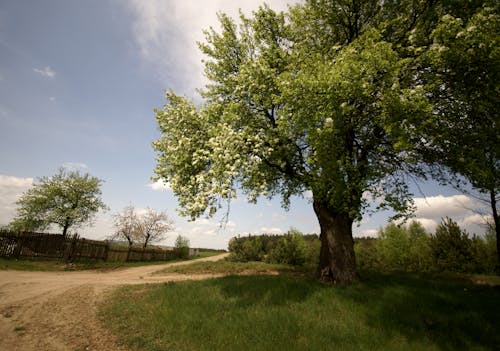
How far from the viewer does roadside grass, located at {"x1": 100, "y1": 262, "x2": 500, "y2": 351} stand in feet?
22.9

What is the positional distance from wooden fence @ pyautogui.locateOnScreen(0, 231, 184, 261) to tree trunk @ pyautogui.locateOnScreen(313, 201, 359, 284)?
2644 centimetres

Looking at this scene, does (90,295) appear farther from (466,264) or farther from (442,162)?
(466,264)

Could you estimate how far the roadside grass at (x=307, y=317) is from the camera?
6965mm

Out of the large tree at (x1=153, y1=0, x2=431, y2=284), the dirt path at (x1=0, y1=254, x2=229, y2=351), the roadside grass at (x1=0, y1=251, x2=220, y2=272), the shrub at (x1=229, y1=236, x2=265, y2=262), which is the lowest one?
the dirt path at (x1=0, y1=254, x2=229, y2=351)

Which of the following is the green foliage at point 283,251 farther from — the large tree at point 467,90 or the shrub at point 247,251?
the large tree at point 467,90

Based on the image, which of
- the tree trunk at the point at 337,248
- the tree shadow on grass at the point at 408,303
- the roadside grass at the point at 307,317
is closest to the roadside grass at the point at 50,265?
the roadside grass at the point at 307,317

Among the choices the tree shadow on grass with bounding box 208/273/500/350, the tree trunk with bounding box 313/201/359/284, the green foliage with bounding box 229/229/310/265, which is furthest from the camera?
the green foliage with bounding box 229/229/310/265

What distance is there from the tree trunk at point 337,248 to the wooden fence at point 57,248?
26436 mm

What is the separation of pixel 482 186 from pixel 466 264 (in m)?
12.9

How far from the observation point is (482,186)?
35.6 feet

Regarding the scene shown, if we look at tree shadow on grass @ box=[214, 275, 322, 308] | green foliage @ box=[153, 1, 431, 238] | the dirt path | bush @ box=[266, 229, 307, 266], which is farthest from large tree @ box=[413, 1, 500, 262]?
bush @ box=[266, 229, 307, 266]

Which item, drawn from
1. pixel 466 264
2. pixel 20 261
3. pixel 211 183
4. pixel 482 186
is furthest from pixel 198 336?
pixel 20 261

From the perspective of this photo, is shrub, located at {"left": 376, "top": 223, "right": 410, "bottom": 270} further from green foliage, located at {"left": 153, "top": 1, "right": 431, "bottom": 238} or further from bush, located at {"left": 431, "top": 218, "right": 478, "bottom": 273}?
green foliage, located at {"left": 153, "top": 1, "right": 431, "bottom": 238}

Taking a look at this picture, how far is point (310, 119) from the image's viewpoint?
9.70 meters
